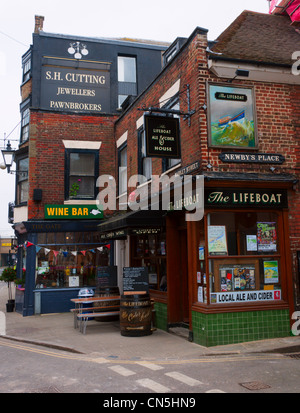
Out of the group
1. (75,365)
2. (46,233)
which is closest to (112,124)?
(46,233)

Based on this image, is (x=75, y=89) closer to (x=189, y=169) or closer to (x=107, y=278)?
(x=107, y=278)

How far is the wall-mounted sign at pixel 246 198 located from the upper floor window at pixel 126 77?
31.7 ft

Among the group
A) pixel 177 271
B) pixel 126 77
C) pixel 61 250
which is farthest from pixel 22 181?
pixel 177 271

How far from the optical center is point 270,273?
8938 mm

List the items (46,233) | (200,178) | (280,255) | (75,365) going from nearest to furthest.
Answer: (75,365), (200,178), (280,255), (46,233)

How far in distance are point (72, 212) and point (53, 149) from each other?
96.7 inches

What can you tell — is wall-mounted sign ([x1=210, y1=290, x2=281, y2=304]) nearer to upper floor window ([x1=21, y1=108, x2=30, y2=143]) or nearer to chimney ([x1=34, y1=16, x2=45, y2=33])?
upper floor window ([x1=21, y1=108, x2=30, y2=143])

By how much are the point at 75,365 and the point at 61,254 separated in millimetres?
7704

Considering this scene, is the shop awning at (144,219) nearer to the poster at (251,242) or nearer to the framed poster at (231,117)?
the poster at (251,242)

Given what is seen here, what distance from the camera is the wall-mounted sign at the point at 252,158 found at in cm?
880

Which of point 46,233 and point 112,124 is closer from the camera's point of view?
point 46,233

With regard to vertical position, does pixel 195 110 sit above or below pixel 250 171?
above

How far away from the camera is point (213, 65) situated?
8914 mm
